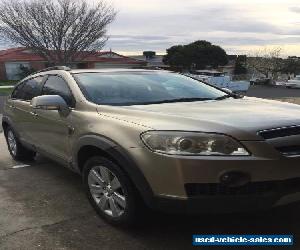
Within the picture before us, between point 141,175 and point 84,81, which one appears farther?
point 84,81

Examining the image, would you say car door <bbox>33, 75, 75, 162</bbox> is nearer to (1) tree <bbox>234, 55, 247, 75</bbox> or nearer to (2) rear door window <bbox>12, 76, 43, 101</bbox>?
(2) rear door window <bbox>12, 76, 43, 101</bbox>

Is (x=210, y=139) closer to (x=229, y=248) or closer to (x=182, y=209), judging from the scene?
(x=182, y=209)

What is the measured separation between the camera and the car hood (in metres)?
3.53

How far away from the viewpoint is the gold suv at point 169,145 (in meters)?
3.42

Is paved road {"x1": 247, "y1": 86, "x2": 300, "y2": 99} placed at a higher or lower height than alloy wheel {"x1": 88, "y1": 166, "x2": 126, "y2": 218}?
lower

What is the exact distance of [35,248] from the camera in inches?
151

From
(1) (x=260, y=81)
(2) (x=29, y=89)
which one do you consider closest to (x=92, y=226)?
(2) (x=29, y=89)

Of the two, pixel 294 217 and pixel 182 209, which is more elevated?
pixel 182 209

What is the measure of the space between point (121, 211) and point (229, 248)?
0.94m

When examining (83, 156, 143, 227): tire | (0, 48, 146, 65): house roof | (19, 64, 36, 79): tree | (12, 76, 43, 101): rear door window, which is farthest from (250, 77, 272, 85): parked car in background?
(83, 156, 143, 227): tire

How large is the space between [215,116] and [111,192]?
1.13 meters

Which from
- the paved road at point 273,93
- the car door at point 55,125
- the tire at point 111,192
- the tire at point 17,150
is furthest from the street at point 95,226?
the paved road at point 273,93

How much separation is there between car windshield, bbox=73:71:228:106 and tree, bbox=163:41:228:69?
164ft

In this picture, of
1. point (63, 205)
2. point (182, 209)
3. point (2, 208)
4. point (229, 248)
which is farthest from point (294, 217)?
point (2, 208)
